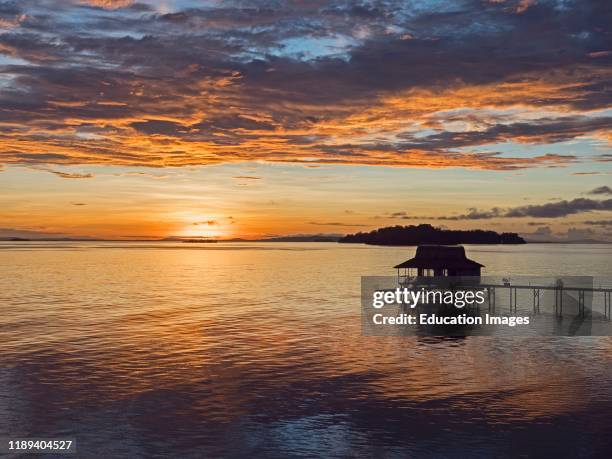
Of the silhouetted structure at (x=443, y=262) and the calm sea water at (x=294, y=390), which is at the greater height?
the silhouetted structure at (x=443, y=262)

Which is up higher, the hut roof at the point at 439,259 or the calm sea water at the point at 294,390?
the hut roof at the point at 439,259

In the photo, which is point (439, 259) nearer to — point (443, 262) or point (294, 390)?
point (443, 262)

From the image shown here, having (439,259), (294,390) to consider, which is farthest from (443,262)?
(294,390)

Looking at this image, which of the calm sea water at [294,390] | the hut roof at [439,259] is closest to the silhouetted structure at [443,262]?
the hut roof at [439,259]

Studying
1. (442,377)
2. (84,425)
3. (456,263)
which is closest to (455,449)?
(442,377)

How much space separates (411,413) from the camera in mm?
32844

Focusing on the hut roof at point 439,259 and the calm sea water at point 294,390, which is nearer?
the calm sea water at point 294,390

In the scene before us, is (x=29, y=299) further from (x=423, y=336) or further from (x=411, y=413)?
(x=411, y=413)

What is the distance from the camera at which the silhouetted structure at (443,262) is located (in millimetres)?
76938

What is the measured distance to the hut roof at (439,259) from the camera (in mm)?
77000

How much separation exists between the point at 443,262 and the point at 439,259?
675mm

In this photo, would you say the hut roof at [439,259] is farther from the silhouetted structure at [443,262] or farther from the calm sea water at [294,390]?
the calm sea water at [294,390]

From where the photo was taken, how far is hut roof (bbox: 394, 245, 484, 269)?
7700cm

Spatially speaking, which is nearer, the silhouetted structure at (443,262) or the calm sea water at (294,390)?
the calm sea water at (294,390)
